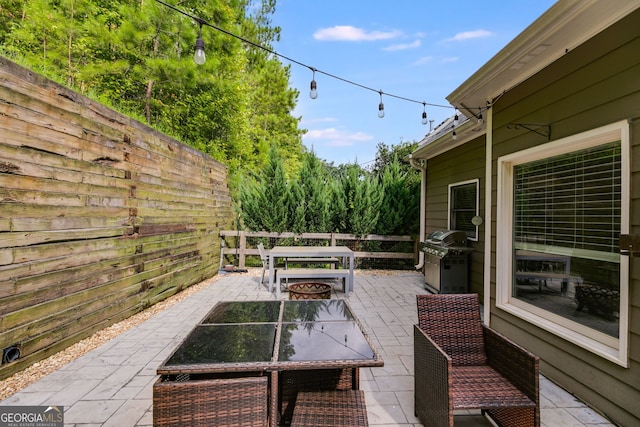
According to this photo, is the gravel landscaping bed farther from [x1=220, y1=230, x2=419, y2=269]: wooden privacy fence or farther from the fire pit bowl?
[x1=220, y1=230, x2=419, y2=269]: wooden privacy fence

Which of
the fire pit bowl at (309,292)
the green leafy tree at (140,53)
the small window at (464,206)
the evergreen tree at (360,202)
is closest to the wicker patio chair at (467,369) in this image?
the fire pit bowl at (309,292)

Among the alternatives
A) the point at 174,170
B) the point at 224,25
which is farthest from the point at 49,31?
the point at 174,170

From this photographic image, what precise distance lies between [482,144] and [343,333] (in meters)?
4.14

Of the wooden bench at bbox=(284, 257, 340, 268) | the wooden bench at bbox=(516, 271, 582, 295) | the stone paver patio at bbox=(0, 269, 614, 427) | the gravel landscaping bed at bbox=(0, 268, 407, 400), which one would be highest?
the wooden bench at bbox=(516, 271, 582, 295)

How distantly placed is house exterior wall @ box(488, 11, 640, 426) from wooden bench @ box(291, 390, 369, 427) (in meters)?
1.66

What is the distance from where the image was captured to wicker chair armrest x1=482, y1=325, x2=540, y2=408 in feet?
5.22

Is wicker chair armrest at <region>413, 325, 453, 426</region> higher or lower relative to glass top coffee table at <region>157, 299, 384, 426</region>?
lower

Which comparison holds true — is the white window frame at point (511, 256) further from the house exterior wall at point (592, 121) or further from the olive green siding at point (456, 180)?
the olive green siding at point (456, 180)

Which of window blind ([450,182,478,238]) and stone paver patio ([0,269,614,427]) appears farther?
window blind ([450,182,478,238])

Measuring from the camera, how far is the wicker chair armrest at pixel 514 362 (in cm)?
159

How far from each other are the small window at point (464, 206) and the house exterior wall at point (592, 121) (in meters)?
2.15

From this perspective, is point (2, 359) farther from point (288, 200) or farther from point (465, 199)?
point (465, 199)

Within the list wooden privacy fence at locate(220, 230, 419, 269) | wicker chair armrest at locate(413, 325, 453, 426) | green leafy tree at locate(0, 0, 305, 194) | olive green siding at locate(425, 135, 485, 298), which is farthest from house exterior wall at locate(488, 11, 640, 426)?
green leafy tree at locate(0, 0, 305, 194)

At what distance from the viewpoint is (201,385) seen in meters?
1.30
